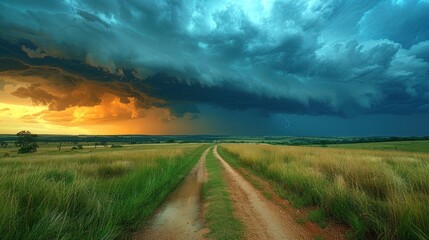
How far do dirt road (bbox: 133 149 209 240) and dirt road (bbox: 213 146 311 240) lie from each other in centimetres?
143

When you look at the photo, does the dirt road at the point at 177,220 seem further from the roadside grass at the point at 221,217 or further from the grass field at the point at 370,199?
the grass field at the point at 370,199

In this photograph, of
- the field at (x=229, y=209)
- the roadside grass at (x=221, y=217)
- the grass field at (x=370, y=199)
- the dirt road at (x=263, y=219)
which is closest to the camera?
the field at (x=229, y=209)

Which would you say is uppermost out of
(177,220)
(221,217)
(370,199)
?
(370,199)

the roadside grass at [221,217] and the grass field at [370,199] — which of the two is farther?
the roadside grass at [221,217]

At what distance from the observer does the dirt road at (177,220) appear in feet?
22.4

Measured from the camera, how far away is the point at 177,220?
321 inches

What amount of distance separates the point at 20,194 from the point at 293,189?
405 inches

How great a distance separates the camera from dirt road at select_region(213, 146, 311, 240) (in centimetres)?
673

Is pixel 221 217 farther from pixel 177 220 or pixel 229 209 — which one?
pixel 177 220

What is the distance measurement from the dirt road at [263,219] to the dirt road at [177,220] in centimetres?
143

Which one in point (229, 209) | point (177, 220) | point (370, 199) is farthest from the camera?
point (229, 209)

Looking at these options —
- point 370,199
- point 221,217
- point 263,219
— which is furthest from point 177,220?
point 370,199

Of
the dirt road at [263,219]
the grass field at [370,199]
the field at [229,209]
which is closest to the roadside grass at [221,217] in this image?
the field at [229,209]

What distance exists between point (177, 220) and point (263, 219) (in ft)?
9.09
